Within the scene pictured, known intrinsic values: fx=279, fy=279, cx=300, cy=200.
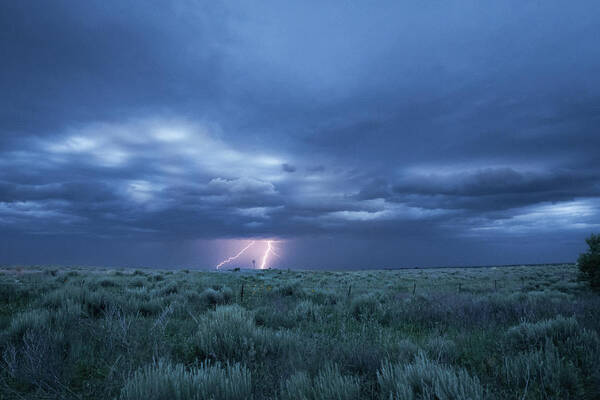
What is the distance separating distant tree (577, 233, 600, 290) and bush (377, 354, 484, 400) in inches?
777

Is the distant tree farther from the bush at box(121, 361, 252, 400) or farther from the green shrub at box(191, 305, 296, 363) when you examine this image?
the bush at box(121, 361, 252, 400)

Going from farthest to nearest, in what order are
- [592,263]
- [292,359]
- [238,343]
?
[592,263]
[238,343]
[292,359]

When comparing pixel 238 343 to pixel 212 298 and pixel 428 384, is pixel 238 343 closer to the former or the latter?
pixel 428 384

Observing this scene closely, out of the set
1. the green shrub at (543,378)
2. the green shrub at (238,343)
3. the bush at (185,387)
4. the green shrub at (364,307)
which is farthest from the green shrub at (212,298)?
the green shrub at (543,378)

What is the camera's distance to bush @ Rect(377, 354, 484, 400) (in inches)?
110

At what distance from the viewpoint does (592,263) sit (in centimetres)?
1627

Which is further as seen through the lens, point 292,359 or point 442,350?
point 442,350

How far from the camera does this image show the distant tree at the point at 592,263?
1597 centimetres

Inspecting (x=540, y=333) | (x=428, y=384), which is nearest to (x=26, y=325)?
(x=428, y=384)

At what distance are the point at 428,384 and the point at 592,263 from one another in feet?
67.1

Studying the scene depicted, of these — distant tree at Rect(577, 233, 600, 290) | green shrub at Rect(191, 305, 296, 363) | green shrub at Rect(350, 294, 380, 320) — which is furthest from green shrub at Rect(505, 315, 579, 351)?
distant tree at Rect(577, 233, 600, 290)

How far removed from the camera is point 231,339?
4773 millimetres

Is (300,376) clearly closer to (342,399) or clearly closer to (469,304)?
(342,399)

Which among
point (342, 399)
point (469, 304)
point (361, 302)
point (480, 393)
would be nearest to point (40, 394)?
point (342, 399)
